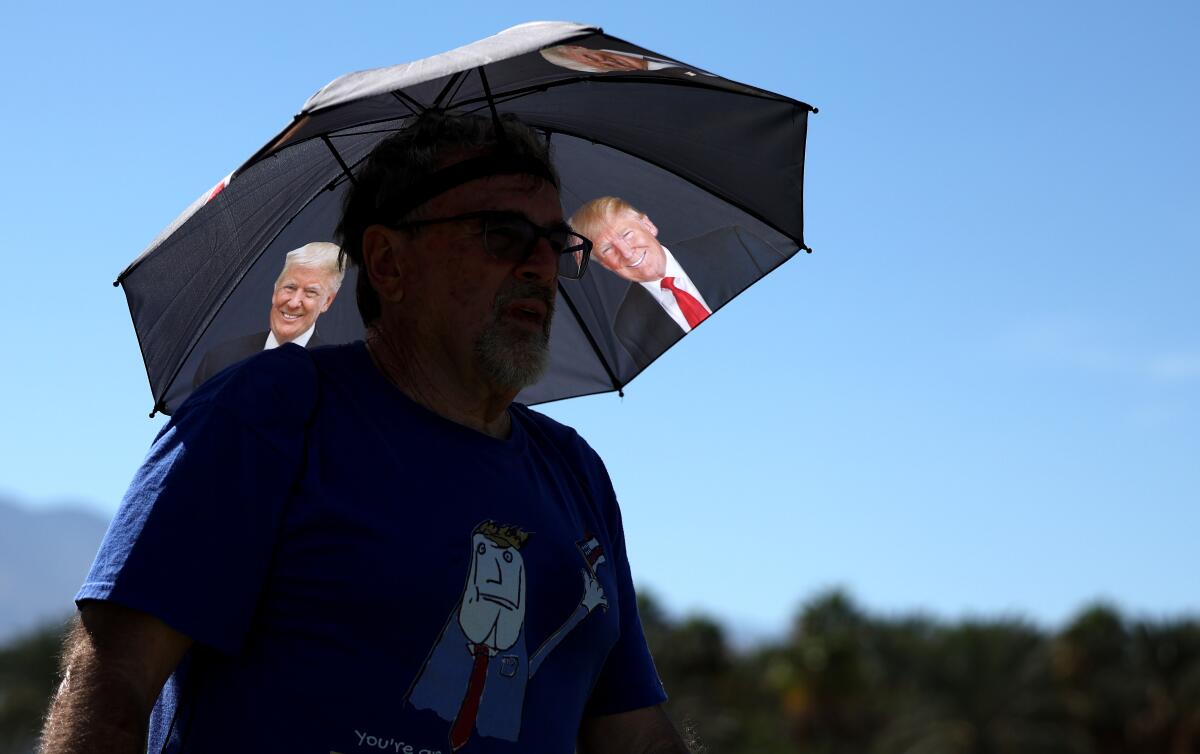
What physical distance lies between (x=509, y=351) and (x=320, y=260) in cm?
72

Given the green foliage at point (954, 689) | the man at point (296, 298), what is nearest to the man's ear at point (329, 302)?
the man at point (296, 298)

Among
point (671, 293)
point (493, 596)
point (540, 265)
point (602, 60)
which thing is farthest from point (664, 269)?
point (493, 596)

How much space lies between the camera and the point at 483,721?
7.84 ft

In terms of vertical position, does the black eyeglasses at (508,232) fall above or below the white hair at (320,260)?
below

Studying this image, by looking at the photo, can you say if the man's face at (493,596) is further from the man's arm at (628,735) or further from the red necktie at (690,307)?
the red necktie at (690,307)

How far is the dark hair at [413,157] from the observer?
2.84 meters

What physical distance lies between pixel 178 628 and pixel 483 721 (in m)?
0.54

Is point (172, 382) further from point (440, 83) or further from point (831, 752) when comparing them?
point (831, 752)

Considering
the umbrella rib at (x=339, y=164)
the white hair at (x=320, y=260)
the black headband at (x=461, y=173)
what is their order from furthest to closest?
the white hair at (x=320, y=260)
the umbrella rib at (x=339, y=164)
the black headband at (x=461, y=173)

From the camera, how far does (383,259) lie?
2.86 metres

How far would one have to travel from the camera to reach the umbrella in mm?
2898

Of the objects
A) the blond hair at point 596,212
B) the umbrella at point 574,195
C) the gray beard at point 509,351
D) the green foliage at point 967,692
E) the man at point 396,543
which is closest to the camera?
the man at point 396,543

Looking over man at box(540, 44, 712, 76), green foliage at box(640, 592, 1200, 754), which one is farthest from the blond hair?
green foliage at box(640, 592, 1200, 754)

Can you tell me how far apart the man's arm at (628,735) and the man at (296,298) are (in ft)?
3.46
